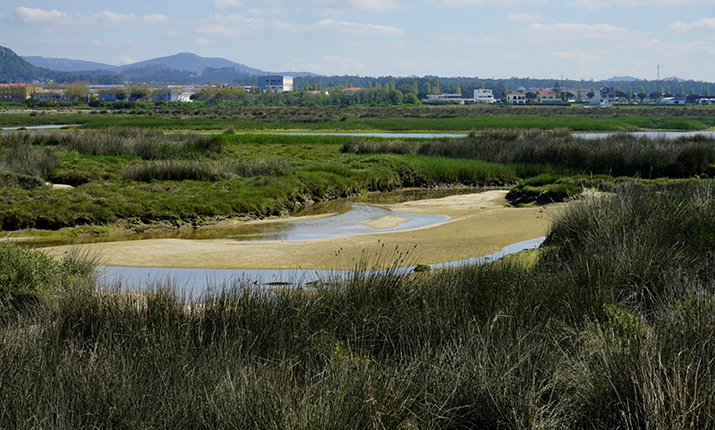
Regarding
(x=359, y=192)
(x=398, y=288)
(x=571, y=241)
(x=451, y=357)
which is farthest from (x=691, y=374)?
(x=359, y=192)

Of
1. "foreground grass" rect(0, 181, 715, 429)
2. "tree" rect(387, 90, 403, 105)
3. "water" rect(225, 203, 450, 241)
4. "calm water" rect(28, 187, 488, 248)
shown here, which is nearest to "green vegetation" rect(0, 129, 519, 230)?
"calm water" rect(28, 187, 488, 248)

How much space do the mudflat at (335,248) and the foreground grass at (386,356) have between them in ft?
14.8

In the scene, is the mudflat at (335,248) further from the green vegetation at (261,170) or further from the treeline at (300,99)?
the treeline at (300,99)

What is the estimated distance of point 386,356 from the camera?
6.14 metres

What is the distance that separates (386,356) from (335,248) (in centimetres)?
951

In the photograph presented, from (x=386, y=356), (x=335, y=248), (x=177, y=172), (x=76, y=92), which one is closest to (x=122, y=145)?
(x=177, y=172)

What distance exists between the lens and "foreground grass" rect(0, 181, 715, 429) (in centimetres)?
488

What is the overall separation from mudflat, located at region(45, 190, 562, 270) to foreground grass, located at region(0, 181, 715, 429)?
4520 mm

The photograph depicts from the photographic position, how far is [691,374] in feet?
17.0

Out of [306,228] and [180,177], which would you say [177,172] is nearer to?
[180,177]

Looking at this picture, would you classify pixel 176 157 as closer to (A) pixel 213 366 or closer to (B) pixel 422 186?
(B) pixel 422 186

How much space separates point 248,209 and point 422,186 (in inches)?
498

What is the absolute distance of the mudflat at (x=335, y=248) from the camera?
14.3m

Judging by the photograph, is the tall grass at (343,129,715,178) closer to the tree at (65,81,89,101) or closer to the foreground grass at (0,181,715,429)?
the foreground grass at (0,181,715,429)
